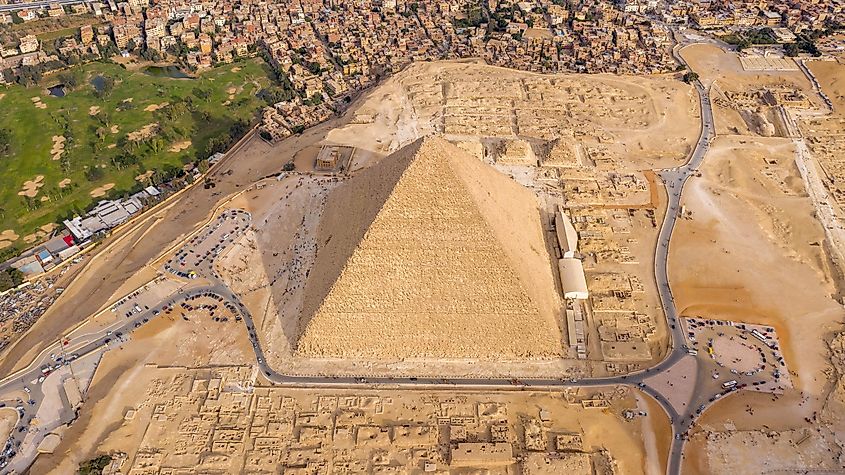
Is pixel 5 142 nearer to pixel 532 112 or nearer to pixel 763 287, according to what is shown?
pixel 532 112

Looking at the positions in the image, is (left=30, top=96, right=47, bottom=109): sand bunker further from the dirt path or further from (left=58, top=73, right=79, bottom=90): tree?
the dirt path

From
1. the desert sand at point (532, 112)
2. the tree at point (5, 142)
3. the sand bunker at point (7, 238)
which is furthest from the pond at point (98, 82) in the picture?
the desert sand at point (532, 112)

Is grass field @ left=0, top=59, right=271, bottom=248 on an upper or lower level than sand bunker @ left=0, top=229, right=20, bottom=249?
upper

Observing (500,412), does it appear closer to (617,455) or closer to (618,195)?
(617,455)

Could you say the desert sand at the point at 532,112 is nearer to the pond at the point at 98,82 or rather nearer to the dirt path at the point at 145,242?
the dirt path at the point at 145,242

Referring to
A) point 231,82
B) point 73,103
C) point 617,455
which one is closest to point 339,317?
point 617,455

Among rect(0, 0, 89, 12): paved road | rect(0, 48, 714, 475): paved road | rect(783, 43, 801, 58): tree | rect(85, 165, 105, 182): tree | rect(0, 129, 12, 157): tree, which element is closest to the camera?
rect(0, 48, 714, 475): paved road

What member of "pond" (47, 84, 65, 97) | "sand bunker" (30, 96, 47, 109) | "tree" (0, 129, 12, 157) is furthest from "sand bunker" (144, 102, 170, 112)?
"tree" (0, 129, 12, 157)
